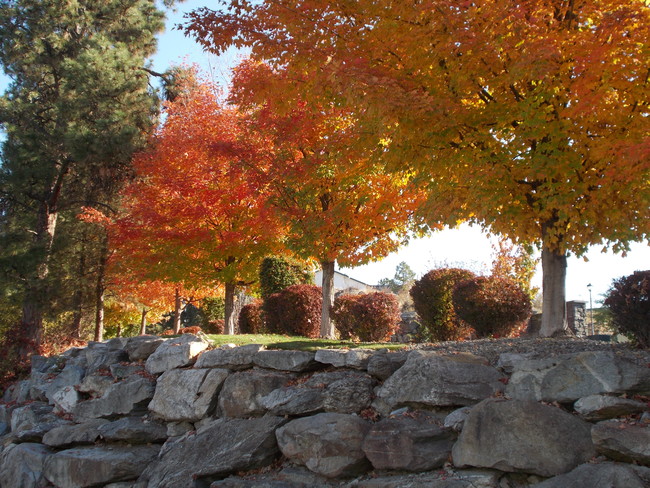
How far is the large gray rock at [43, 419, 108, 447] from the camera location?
26.8 ft

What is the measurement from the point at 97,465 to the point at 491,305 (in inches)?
269

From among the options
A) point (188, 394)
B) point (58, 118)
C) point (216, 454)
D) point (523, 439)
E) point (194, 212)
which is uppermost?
point (58, 118)

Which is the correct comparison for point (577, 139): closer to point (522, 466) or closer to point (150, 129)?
point (522, 466)

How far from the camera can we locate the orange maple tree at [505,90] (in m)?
5.72

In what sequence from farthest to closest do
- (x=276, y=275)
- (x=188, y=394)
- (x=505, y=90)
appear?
(x=276, y=275) < (x=188, y=394) < (x=505, y=90)

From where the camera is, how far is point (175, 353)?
8.61 meters

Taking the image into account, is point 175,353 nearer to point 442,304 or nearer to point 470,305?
point 470,305

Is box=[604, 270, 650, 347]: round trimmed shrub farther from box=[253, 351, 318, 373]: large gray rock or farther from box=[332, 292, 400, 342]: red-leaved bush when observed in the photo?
box=[332, 292, 400, 342]: red-leaved bush

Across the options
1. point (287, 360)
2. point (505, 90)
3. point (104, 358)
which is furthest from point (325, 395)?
point (104, 358)

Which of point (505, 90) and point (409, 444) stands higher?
point (505, 90)

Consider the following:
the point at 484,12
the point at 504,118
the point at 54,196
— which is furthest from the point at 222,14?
the point at 54,196

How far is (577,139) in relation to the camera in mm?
6266

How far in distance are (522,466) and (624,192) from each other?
3.17 m

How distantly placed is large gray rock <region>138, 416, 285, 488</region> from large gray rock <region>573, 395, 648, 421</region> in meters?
3.33
